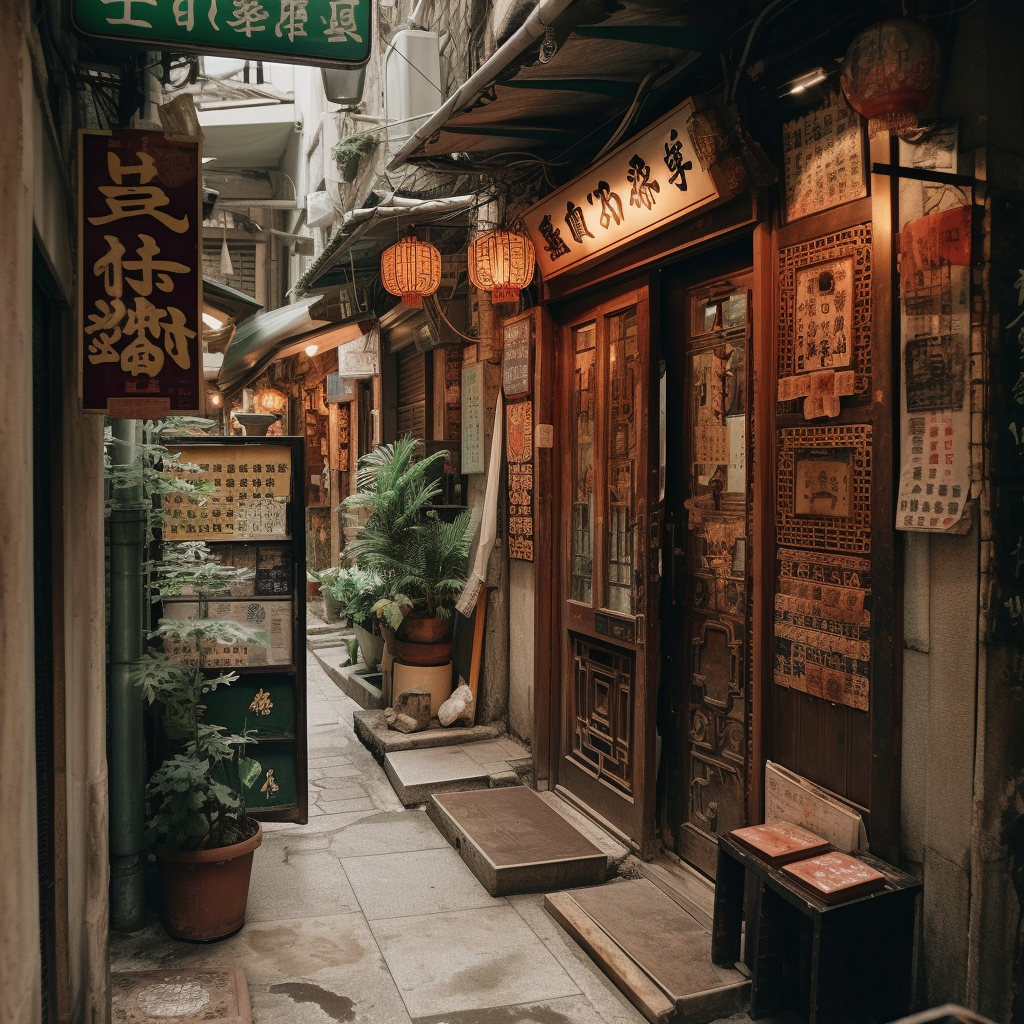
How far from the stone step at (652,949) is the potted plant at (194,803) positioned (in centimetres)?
187

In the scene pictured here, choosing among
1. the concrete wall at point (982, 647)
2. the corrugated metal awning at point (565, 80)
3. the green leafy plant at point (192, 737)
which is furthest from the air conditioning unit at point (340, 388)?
the concrete wall at point (982, 647)

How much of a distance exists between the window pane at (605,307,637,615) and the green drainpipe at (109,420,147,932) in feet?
10.3

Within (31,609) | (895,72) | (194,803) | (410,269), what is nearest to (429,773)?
(194,803)

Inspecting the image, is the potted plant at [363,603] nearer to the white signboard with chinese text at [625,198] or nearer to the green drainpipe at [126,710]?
the green drainpipe at [126,710]

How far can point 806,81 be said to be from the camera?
4402mm

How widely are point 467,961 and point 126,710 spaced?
2383 millimetres

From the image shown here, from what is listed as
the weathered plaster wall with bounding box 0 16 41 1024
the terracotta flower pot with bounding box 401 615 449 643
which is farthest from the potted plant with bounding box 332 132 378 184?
the weathered plaster wall with bounding box 0 16 41 1024

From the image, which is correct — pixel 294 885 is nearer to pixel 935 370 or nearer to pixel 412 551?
pixel 412 551

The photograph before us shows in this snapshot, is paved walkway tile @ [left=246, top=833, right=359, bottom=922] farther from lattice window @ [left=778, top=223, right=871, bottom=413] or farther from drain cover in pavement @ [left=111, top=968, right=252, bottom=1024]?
lattice window @ [left=778, top=223, right=871, bottom=413]

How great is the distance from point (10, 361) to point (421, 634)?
6221mm

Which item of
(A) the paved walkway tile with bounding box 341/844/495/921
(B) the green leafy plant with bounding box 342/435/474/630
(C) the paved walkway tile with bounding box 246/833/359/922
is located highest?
(B) the green leafy plant with bounding box 342/435/474/630

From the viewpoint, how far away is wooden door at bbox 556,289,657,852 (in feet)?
20.0

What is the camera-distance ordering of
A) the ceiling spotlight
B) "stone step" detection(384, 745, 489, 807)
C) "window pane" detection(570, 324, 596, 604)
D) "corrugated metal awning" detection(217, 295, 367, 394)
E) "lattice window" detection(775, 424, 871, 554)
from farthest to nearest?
"corrugated metal awning" detection(217, 295, 367, 394), "stone step" detection(384, 745, 489, 807), "window pane" detection(570, 324, 596, 604), the ceiling spotlight, "lattice window" detection(775, 424, 871, 554)

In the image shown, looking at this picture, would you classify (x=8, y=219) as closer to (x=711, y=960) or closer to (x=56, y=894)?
(x=56, y=894)
